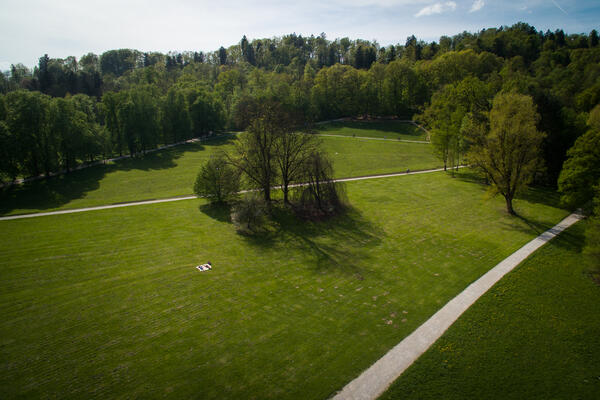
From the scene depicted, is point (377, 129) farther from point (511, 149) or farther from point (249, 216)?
point (249, 216)

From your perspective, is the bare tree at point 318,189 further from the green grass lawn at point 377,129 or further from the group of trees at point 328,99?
the green grass lawn at point 377,129

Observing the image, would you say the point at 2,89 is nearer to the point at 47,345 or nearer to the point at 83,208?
→ the point at 83,208

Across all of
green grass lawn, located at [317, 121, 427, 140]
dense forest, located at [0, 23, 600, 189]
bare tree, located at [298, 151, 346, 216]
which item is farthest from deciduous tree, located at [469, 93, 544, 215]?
green grass lawn, located at [317, 121, 427, 140]

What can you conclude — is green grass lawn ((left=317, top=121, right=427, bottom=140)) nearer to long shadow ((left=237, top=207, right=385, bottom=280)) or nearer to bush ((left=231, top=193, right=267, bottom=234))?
long shadow ((left=237, top=207, right=385, bottom=280))

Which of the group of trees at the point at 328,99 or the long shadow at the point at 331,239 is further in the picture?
the group of trees at the point at 328,99

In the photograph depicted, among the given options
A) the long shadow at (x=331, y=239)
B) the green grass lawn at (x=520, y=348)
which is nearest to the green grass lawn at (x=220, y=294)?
the long shadow at (x=331, y=239)

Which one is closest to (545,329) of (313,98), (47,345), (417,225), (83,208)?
(417,225)

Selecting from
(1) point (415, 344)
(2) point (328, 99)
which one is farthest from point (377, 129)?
(1) point (415, 344)
